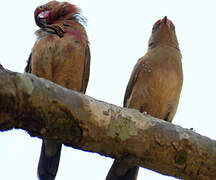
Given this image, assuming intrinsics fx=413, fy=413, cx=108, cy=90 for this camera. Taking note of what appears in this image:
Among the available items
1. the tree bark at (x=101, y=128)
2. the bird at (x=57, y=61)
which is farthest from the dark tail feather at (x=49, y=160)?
the tree bark at (x=101, y=128)

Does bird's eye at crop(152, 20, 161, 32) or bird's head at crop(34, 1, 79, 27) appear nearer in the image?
bird's head at crop(34, 1, 79, 27)

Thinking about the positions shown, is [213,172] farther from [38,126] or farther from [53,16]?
[53,16]

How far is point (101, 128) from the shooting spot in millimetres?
3268

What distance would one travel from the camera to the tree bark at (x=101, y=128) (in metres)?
2.90

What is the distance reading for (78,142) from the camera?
3.24 m

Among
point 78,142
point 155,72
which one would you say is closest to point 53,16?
point 155,72

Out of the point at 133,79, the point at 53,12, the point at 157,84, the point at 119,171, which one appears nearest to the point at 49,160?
the point at 119,171

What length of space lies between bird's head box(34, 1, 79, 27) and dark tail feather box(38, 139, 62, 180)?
5.33 ft

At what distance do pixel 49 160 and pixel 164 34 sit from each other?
2.52 metres

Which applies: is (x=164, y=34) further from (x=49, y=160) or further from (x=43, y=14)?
(x=49, y=160)

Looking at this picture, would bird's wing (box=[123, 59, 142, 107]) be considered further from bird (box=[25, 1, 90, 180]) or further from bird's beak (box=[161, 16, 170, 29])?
bird's beak (box=[161, 16, 170, 29])

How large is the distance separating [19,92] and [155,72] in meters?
2.93

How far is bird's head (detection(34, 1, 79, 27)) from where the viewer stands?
5.58 m

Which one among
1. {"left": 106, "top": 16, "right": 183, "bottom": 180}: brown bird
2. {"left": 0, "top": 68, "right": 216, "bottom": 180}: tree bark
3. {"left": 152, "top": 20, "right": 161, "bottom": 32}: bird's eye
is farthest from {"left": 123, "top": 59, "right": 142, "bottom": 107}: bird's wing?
{"left": 0, "top": 68, "right": 216, "bottom": 180}: tree bark
